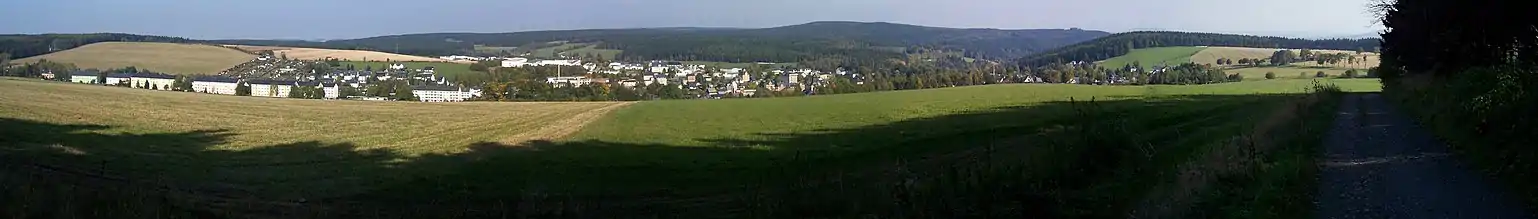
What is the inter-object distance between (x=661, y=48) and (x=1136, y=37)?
77156 millimetres

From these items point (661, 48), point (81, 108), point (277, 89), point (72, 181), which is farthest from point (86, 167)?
point (661, 48)

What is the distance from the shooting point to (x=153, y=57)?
71.4m

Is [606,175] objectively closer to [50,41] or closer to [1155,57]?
[50,41]

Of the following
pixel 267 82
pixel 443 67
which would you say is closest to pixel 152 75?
pixel 267 82

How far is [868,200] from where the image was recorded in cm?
1095

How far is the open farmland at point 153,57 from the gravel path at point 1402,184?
195 feet

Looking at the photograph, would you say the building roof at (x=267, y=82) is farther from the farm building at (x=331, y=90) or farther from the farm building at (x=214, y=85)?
the farm building at (x=331, y=90)

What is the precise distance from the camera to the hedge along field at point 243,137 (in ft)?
55.7

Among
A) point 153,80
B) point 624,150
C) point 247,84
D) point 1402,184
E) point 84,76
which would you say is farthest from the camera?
point 247,84

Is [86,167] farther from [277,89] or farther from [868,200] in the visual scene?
[277,89]

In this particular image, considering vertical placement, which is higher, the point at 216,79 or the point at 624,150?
the point at 216,79

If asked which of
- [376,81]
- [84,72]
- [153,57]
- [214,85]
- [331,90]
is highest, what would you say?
[153,57]

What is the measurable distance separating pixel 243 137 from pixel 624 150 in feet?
32.7

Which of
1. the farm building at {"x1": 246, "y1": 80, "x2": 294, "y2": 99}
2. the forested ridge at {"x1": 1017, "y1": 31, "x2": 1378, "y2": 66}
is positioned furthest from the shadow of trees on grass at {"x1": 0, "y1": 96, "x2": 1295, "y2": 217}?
the forested ridge at {"x1": 1017, "y1": 31, "x2": 1378, "y2": 66}
